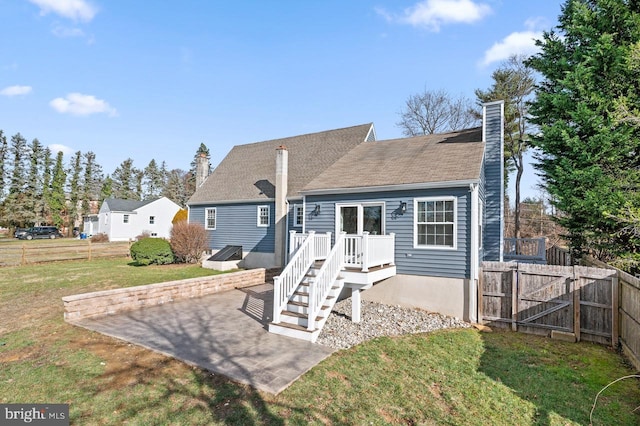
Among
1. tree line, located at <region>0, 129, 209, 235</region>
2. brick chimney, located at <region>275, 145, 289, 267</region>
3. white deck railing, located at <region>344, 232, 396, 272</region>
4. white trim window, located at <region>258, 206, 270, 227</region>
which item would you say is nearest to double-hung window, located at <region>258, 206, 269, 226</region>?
white trim window, located at <region>258, 206, 270, 227</region>

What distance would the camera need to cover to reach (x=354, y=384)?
15.4ft

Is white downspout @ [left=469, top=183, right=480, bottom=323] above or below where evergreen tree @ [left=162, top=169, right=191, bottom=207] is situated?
below

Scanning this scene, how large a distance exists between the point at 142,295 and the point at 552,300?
10.6m

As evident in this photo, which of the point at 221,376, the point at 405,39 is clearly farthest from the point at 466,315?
the point at 405,39

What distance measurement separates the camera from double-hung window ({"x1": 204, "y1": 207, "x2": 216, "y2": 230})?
17047 mm

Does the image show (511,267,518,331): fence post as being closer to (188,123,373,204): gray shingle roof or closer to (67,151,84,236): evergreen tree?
(188,123,373,204): gray shingle roof

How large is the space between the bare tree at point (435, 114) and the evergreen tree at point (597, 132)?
14771 mm

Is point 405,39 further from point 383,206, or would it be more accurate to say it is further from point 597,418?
point 597,418

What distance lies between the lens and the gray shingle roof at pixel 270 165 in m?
15.0

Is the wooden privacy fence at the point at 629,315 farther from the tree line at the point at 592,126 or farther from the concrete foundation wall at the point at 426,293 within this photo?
the concrete foundation wall at the point at 426,293

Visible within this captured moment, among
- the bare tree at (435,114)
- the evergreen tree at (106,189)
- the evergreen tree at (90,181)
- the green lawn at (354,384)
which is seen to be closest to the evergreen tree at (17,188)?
the evergreen tree at (90,181)

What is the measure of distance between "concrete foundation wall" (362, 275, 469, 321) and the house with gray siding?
3 cm

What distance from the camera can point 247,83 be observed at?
16.5 m

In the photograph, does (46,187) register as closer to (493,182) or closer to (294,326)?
(294,326)
